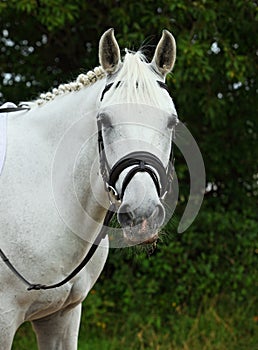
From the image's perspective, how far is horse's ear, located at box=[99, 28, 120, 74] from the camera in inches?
101

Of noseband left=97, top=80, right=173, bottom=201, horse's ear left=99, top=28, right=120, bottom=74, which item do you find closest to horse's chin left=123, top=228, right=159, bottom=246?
noseband left=97, top=80, right=173, bottom=201

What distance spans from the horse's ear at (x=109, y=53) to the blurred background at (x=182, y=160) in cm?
225

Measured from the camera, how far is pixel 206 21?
489cm

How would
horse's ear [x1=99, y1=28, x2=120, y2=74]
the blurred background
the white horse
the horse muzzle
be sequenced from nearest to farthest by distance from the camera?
the horse muzzle → the white horse → horse's ear [x1=99, y1=28, x2=120, y2=74] → the blurred background

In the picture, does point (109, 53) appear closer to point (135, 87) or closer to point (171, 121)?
point (135, 87)

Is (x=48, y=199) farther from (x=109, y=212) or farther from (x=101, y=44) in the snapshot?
(x=101, y=44)

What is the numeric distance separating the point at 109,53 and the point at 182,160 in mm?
3168

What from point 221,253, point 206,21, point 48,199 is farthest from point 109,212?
point 221,253

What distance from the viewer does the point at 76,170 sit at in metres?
2.76

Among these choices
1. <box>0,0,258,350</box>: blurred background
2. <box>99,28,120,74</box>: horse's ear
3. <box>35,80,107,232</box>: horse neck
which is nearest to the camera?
<box>99,28,120,74</box>: horse's ear

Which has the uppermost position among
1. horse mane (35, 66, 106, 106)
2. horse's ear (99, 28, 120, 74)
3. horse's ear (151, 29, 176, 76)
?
horse's ear (99, 28, 120, 74)

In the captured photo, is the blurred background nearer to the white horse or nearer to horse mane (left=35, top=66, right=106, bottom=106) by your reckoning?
horse mane (left=35, top=66, right=106, bottom=106)

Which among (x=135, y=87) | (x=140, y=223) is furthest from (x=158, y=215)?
(x=135, y=87)

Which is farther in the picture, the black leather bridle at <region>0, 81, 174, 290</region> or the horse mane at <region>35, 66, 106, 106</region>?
the horse mane at <region>35, 66, 106, 106</region>
